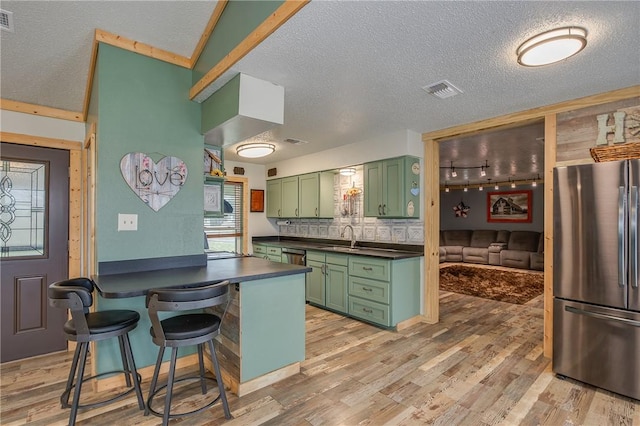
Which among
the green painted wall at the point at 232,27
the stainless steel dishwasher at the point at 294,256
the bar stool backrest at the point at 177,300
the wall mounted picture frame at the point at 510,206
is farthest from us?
the wall mounted picture frame at the point at 510,206

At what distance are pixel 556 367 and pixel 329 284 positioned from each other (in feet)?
8.55

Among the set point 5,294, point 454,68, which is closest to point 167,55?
point 454,68

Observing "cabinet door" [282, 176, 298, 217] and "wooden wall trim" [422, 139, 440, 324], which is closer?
"wooden wall trim" [422, 139, 440, 324]

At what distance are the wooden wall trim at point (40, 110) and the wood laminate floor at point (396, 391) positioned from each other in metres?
2.38

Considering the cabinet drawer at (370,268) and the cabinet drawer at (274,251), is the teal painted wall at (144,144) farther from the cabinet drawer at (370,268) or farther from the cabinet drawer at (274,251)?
the cabinet drawer at (274,251)

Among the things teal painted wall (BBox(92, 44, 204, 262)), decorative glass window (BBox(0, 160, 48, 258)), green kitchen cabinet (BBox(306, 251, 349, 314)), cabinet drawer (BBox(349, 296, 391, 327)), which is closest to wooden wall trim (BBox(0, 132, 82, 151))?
decorative glass window (BBox(0, 160, 48, 258))

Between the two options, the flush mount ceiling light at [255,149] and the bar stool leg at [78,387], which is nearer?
the bar stool leg at [78,387]

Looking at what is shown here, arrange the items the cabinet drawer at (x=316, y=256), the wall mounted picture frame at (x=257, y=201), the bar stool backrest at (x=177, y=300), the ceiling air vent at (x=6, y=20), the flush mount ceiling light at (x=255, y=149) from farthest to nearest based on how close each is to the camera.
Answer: the wall mounted picture frame at (x=257, y=201)
the cabinet drawer at (x=316, y=256)
the flush mount ceiling light at (x=255, y=149)
the ceiling air vent at (x=6, y=20)
the bar stool backrest at (x=177, y=300)

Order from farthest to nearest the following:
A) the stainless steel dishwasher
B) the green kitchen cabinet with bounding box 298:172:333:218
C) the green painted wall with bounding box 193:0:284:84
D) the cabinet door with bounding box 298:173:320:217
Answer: the cabinet door with bounding box 298:173:320:217
the green kitchen cabinet with bounding box 298:172:333:218
the stainless steel dishwasher
the green painted wall with bounding box 193:0:284:84

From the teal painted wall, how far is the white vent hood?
0.26 meters

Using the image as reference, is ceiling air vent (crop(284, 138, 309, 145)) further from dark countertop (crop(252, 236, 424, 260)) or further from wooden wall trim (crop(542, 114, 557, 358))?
wooden wall trim (crop(542, 114, 557, 358))

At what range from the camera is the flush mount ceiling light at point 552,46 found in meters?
1.87

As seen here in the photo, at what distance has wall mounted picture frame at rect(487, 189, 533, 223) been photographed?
898cm

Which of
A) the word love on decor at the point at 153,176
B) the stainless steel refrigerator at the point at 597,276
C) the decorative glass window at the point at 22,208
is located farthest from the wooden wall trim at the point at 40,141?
the stainless steel refrigerator at the point at 597,276
